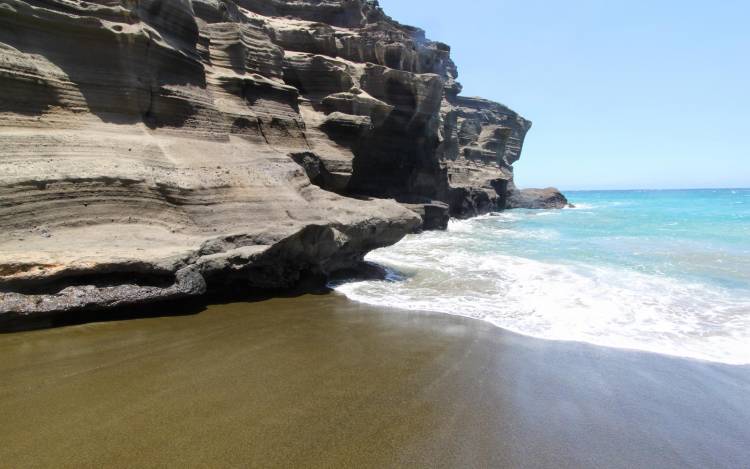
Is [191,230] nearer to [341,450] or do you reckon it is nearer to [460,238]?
[341,450]

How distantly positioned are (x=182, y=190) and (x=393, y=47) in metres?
13.1

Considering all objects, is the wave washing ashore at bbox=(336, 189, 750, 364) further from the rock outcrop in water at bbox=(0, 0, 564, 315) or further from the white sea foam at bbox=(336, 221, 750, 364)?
the rock outcrop in water at bbox=(0, 0, 564, 315)

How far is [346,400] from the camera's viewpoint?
390 centimetres

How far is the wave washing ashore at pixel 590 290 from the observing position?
631 centimetres

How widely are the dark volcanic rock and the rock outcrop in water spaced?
100 feet

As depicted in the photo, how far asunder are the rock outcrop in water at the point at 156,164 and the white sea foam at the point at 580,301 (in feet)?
4.88

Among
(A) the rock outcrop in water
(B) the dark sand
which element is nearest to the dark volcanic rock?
(A) the rock outcrop in water

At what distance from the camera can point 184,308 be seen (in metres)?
6.31

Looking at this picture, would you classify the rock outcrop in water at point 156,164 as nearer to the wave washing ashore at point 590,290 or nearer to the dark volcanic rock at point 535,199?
the wave washing ashore at point 590,290

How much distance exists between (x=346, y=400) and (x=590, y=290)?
656cm

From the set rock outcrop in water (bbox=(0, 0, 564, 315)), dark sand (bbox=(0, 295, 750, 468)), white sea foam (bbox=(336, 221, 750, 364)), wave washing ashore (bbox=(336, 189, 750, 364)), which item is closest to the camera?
dark sand (bbox=(0, 295, 750, 468))

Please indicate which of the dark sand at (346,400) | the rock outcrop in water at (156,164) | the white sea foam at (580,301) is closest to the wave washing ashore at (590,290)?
the white sea foam at (580,301)

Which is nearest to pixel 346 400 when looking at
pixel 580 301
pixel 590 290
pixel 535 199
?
pixel 580 301

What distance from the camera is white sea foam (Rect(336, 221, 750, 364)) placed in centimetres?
614
